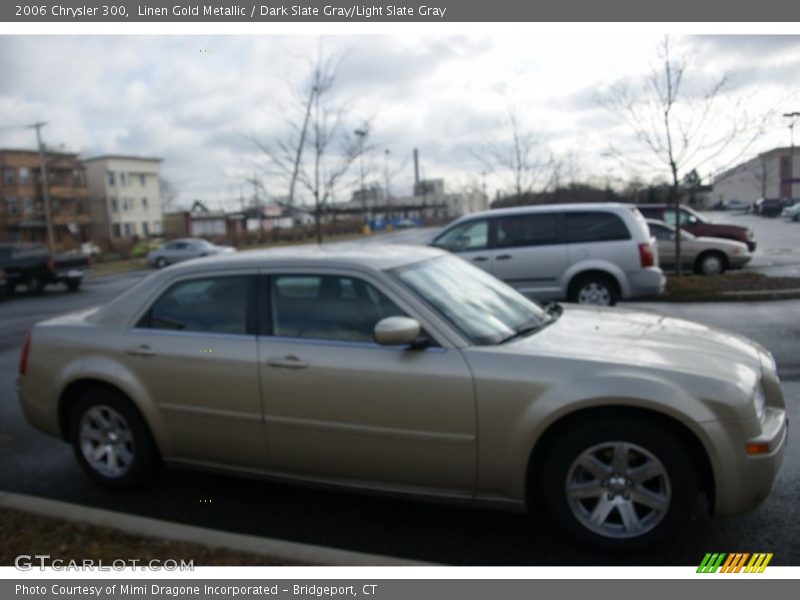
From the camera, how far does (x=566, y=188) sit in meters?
29.7

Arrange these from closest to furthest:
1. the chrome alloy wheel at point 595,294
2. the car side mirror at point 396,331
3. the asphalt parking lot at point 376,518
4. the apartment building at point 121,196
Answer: the asphalt parking lot at point 376,518
the car side mirror at point 396,331
the chrome alloy wheel at point 595,294
the apartment building at point 121,196

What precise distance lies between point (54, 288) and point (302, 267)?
25963 mm

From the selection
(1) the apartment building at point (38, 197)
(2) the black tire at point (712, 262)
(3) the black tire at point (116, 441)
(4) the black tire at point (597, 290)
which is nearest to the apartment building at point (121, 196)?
(1) the apartment building at point (38, 197)

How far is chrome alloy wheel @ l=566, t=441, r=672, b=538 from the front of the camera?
3252 mm

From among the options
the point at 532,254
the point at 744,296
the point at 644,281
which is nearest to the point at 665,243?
the point at 744,296

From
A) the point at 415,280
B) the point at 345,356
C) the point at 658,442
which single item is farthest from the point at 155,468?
the point at 658,442

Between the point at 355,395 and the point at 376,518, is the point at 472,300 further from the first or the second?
the point at 376,518

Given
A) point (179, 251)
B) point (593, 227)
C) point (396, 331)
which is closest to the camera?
point (396, 331)

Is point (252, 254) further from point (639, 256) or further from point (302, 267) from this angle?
point (639, 256)

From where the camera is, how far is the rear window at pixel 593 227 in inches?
393

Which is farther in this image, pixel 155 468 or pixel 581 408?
pixel 155 468

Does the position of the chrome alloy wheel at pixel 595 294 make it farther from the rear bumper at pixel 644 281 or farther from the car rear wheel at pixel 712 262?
the car rear wheel at pixel 712 262

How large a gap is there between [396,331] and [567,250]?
724cm

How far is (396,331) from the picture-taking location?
346cm
